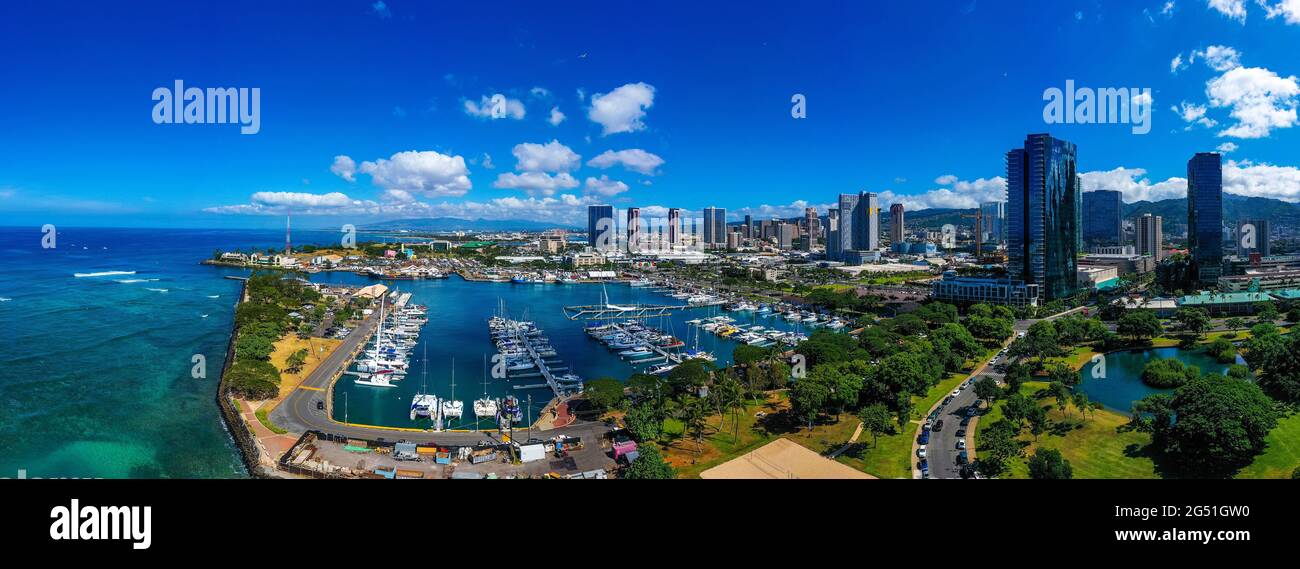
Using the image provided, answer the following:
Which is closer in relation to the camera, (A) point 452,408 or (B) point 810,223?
(A) point 452,408

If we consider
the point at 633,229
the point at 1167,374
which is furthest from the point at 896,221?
the point at 1167,374

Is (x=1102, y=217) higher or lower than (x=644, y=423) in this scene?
higher

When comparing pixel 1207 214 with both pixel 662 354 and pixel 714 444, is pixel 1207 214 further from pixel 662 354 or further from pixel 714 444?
pixel 714 444

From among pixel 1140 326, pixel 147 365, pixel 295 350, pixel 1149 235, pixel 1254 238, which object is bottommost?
pixel 147 365

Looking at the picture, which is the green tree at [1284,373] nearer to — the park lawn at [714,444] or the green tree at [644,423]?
the park lawn at [714,444]

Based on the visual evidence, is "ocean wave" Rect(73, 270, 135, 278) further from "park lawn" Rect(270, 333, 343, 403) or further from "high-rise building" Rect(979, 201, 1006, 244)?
"high-rise building" Rect(979, 201, 1006, 244)

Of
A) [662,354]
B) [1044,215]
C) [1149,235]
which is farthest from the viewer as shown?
[1149,235]

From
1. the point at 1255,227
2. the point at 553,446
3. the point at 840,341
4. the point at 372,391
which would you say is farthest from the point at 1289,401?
the point at 1255,227
